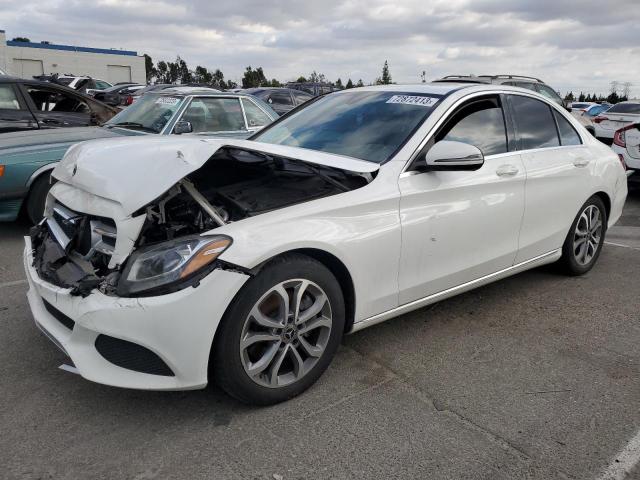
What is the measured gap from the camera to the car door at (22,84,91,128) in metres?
7.66

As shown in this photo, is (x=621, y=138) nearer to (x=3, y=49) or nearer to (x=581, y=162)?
(x=581, y=162)

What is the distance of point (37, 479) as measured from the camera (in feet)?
7.50

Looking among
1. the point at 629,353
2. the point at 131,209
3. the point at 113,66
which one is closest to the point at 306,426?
the point at 131,209

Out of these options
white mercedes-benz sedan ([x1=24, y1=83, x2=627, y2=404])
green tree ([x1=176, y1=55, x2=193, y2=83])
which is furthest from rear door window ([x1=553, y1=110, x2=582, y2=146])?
green tree ([x1=176, y1=55, x2=193, y2=83])

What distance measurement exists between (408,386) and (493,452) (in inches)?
25.2

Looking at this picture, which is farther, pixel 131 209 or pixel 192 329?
pixel 131 209

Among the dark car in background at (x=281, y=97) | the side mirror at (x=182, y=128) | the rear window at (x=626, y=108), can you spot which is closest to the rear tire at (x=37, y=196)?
the side mirror at (x=182, y=128)

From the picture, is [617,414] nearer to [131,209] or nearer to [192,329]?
[192,329]

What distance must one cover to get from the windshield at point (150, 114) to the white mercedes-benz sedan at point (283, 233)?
3.26m

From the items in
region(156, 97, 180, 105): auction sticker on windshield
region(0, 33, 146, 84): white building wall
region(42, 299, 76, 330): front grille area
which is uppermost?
region(0, 33, 146, 84): white building wall

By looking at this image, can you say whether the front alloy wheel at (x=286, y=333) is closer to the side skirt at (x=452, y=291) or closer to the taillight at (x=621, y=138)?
Answer: the side skirt at (x=452, y=291)

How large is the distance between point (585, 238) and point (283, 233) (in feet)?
10.6

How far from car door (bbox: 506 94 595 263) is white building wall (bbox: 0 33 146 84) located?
52.8 m

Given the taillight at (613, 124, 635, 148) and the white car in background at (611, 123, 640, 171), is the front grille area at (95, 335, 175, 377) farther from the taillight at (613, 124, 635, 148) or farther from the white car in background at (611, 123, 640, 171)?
the taillight at (613, 124, 635, 148)
